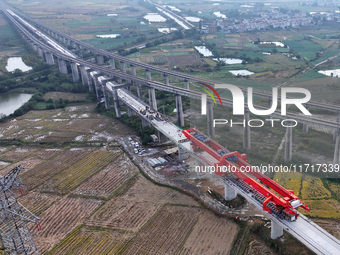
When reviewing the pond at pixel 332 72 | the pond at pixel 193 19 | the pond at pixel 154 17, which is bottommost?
the pond at pixel 332 72

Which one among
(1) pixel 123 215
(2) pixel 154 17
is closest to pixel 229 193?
(1) pixel 123 215

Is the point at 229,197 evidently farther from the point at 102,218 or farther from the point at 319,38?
the point at 319,38

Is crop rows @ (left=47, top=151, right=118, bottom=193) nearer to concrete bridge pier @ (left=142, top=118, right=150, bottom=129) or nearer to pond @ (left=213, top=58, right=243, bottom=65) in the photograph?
concrete bridge pier @ (left=142, top=118, right=150, bottom=129)

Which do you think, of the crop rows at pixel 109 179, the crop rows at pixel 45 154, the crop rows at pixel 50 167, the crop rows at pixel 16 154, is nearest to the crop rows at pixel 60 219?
the crop rows at pixel 109 179

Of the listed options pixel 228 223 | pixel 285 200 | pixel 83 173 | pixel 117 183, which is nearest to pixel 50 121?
pixel 83 173

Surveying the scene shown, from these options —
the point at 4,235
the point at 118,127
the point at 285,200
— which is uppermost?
the point at 4,235

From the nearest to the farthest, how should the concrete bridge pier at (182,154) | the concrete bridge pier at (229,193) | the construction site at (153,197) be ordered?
the construction site at (153,197)
the concrete bridge pier at (229,193)
the concrete bridge pier at (182,154)

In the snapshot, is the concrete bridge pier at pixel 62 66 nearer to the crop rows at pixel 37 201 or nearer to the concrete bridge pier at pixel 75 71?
the concrete bridge pier at pixel 75 71
